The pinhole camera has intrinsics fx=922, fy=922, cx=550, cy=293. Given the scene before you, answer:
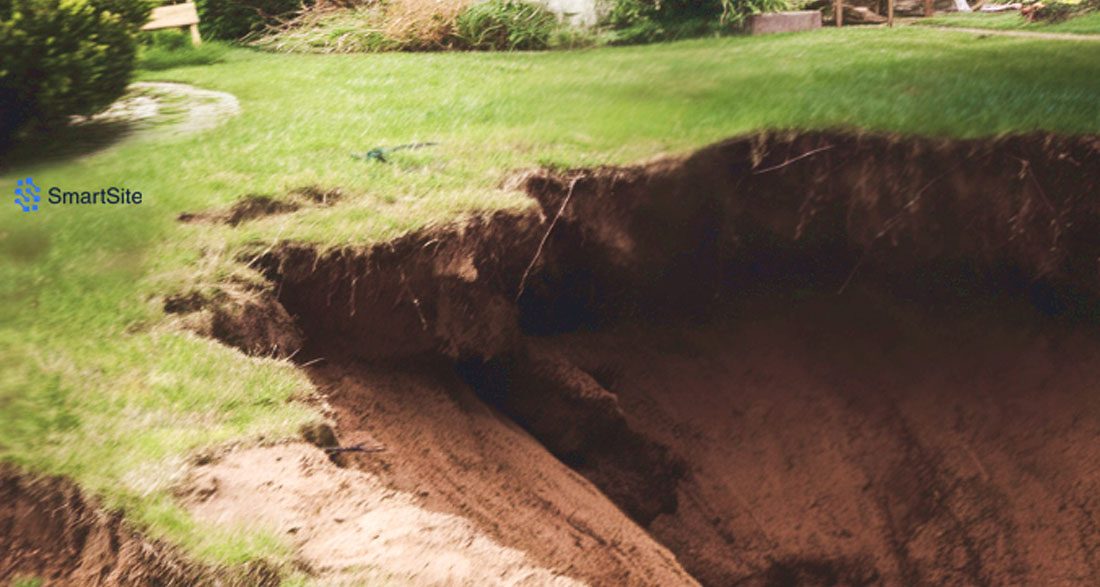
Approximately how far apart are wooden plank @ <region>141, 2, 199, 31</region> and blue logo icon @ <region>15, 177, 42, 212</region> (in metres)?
4.41

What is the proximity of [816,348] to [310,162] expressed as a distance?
3741 millimetres

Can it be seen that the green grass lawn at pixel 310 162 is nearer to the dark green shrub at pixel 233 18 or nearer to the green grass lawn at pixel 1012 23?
the green grass lawn at pixel 1012 23

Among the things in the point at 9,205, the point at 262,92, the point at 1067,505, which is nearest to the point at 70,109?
the point at 9,205

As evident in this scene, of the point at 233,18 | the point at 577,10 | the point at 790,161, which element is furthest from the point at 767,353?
the point at 233,18

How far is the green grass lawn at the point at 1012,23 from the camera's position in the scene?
29.6 feet

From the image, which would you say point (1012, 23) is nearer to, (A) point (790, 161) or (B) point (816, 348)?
(B) point (816, 348)

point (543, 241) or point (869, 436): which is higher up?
point (543, 241)

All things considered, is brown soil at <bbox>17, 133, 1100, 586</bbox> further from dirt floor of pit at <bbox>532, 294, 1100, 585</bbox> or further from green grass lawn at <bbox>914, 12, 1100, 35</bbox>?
green grass lawn at <bbox>914, 12, 1100, 35</bbox>

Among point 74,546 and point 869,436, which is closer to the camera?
point 74,546

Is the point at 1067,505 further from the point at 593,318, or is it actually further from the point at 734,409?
the point at 593,318

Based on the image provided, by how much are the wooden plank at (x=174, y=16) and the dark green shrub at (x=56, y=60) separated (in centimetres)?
320

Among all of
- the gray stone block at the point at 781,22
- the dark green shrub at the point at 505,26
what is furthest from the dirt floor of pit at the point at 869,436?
the dark green shrub at the point at 505,26

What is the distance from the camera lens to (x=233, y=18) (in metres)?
11.0

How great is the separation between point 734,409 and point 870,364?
1.07 meters
